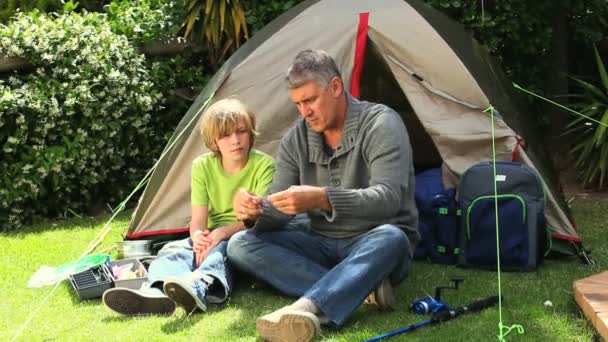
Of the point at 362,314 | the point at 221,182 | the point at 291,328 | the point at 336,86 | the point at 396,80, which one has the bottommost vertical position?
the point at 362,314

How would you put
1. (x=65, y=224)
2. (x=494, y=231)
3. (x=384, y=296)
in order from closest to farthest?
(x=384, y=296) → (x=494, y=231) → (x=65, y=224)

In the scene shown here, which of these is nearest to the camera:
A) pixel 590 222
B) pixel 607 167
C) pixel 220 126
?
pixel 220 126

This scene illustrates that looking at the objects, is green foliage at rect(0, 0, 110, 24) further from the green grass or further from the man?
the man

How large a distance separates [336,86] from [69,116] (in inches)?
106

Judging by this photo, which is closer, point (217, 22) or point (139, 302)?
point (139, 302)

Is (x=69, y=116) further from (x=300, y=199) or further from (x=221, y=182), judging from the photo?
(x=300, y=199)

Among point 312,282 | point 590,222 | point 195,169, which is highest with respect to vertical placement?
point 195,169

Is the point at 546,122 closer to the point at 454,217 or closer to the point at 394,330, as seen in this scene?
the point at 454,217

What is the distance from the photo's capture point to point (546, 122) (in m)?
6.73

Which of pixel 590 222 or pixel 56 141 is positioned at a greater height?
pixel 56 141

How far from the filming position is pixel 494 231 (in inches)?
151


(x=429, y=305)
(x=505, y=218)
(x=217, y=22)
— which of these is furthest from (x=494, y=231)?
(x=217, y=22)

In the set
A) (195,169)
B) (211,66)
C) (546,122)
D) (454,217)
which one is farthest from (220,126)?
(546,122)

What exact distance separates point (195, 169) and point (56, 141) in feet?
6.35
